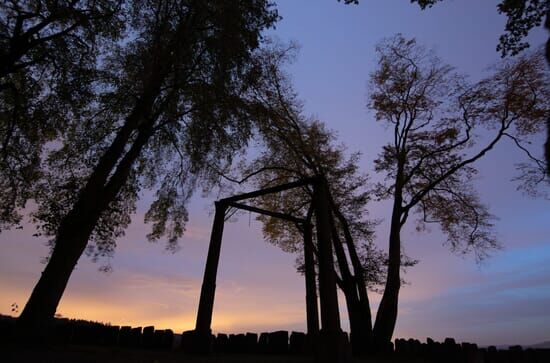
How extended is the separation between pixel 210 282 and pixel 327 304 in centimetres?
Answer: 350

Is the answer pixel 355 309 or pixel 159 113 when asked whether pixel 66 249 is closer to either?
pixel 159 113

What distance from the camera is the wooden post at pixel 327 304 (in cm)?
906

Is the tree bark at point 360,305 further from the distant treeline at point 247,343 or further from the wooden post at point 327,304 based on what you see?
the wooden post at point 327,304

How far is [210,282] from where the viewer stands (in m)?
10.6

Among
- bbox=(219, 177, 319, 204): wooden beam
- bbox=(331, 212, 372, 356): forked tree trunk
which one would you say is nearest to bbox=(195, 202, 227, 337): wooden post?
bbox=(219, 177, 319, 204): wooden beam

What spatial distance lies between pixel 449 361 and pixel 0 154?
59.2 feet

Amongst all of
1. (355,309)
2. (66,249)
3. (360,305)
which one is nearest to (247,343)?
(66,249)

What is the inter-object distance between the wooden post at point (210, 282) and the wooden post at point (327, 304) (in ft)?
10.5

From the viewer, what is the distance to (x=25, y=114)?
1334 centimetres

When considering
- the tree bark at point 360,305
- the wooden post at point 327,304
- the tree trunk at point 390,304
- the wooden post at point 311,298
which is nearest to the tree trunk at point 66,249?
the wooden post at point 327,304

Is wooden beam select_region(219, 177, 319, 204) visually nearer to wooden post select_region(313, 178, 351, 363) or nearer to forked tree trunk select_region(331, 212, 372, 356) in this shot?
wooden post select_region(313, 178, 351, 363)

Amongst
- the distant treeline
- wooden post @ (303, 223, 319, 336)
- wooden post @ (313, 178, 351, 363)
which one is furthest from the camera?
wooden post @ (303, 223, 319, 336)

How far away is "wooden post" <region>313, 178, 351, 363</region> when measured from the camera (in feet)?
29.7

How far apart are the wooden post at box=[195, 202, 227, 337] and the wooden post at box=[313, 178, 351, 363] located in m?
3.19
